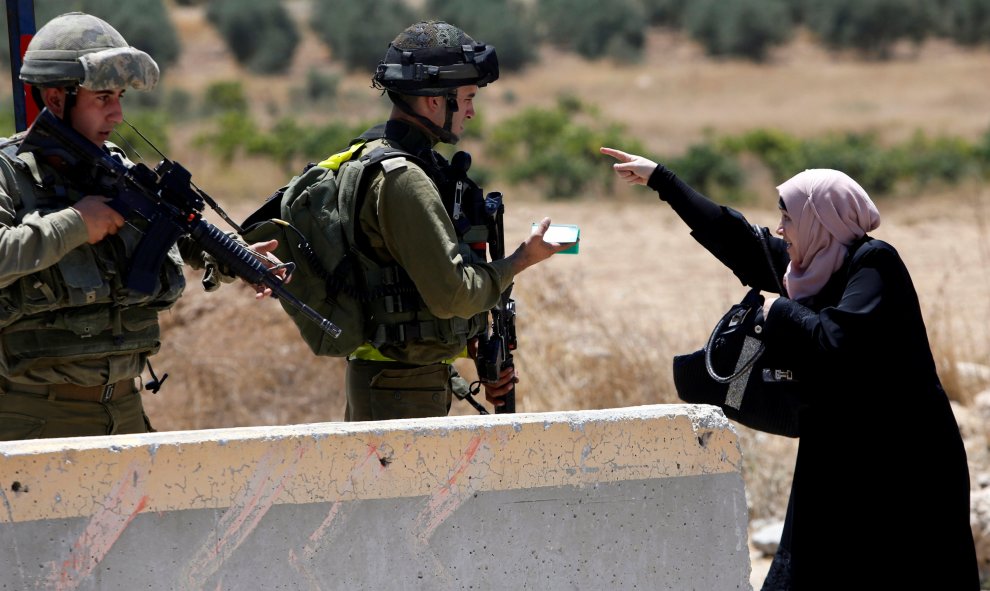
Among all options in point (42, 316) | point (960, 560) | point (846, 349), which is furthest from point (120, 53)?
point (960, 560)

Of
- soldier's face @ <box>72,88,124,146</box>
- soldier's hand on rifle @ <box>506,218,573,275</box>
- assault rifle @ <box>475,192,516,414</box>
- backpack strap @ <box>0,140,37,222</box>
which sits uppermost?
soldier's face @ <box>72,88,124,146</box>

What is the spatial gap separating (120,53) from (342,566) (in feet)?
4.74

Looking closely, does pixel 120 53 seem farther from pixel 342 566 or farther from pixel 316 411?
pixel 316 411

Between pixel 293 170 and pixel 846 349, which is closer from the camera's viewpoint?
pixel 846 349

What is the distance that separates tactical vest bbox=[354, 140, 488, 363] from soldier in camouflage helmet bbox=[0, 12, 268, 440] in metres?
0.58

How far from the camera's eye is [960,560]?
3.24 meters

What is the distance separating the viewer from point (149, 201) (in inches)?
128

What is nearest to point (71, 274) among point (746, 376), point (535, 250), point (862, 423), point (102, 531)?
point (102, 531)

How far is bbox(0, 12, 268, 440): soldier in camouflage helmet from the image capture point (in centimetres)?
312

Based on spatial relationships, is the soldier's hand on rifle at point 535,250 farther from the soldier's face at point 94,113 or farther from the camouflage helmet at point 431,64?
the soldier's face at point 94,113

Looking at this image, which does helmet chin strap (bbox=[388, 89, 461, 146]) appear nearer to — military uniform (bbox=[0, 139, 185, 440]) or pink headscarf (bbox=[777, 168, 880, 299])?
military uniform (bbox=[0, 139, 185, 440])

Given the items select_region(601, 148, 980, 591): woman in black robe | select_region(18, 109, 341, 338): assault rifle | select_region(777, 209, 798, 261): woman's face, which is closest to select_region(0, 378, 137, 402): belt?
select_region(18, 109, 341, 338): assault rifle

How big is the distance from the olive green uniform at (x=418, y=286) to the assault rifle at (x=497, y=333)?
9 centimetres

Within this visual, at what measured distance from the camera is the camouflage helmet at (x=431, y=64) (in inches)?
139
